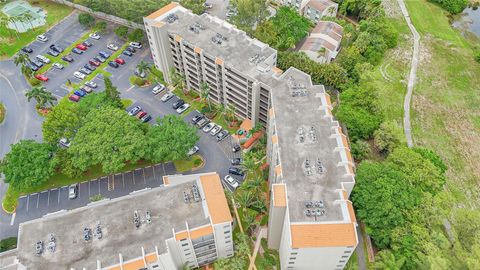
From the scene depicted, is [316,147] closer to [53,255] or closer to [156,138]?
[156,138]

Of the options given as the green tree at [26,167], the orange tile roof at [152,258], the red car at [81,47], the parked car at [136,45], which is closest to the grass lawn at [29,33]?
the red car at [81,47]

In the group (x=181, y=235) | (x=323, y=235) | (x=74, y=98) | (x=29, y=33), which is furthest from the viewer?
(x=29, y=33)

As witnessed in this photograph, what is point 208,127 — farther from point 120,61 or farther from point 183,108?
point 120,61

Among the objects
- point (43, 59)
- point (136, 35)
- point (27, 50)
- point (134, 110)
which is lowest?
point (27, 50)

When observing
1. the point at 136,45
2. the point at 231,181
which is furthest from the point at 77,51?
the point at 231,181

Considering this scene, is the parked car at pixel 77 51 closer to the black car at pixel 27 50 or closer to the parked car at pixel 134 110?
the black car at pixel 27 50

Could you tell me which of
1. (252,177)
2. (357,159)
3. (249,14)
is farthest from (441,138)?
(249,14)
